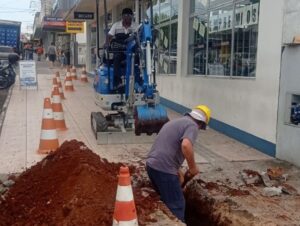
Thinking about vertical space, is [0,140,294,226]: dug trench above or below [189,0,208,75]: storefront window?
below

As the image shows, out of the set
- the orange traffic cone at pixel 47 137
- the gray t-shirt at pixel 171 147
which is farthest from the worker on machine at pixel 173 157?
the orange traffic cone at pixel 47 137

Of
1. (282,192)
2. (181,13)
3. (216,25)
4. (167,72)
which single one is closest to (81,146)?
(282,192)

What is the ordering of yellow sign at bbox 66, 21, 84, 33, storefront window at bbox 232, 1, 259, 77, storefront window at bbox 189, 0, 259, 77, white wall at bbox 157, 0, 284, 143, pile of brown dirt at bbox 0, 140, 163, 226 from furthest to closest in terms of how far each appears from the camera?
1. yellow sign at bbox 66, 21, 84, 33
2. storefront window at bbox 189, 0, 259, 77
3. storefront window at bbox 232, 1, 259, 77
4. white wall at bbox 157, 0, 284, 143
5. pile of brown dirt at bbox 0, 140, 163, 226

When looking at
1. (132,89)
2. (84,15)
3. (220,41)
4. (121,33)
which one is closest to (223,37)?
(220,41)

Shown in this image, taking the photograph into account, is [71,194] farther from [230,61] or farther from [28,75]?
[28,75]

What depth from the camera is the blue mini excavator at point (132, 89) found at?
8195 mm

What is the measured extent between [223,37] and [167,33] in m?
4.27

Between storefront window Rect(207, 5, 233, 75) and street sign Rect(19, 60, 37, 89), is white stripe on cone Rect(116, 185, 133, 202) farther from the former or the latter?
street sign Rect(19, 60, 37, 89)

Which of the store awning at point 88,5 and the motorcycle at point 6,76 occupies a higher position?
the store awning at point 88,5

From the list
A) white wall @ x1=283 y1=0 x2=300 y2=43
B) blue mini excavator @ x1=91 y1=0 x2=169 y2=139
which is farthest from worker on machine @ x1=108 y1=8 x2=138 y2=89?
white wall @ x1=283 y1=0 x2=300 y2=43

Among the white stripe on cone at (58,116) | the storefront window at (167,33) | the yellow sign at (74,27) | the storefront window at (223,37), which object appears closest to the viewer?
the storefront window at (223,37)

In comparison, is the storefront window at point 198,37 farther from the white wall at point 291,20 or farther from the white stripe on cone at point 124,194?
the white stripe on cone at point 124,194

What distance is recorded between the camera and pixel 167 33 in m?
14.3

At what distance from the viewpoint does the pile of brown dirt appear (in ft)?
14.7
